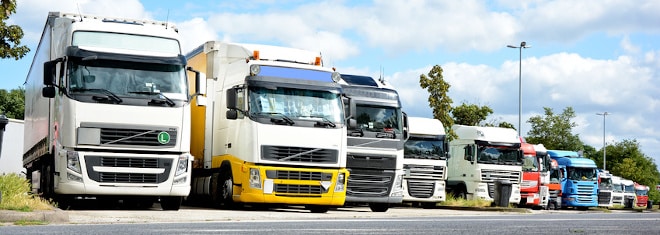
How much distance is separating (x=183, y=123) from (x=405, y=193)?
1196cm

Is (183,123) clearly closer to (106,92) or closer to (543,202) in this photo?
(106,92)

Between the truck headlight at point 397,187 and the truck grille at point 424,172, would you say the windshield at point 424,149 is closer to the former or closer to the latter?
the truck grille at point 424,172

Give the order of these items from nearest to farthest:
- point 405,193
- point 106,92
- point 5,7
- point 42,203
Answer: point 42,203 → point 106,92 → point 5,7 → point 405,193

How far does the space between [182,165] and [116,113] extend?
1790 millimetres

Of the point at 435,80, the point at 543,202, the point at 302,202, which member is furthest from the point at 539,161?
the point at 302,202

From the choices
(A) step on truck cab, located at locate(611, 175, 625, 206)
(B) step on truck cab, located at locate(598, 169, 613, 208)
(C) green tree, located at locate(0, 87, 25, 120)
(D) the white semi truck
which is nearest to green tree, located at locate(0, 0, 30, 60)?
(D) the white semi truck

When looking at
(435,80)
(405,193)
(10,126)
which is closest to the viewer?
(405,193)

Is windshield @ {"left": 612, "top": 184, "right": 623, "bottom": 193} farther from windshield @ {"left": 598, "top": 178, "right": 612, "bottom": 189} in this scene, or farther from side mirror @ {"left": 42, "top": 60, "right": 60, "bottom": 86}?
side mirror @ {"left": 42, "top": 60, "right": 60, "bottom": 86}

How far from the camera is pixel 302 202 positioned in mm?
21984

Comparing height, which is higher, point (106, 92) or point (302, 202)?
point (106, 92)

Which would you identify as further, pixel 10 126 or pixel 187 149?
pixel 10 126

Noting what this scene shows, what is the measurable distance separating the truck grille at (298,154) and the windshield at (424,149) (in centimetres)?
894

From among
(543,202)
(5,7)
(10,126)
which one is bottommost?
(543,202)

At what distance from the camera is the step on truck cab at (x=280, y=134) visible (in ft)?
70.2
